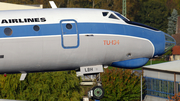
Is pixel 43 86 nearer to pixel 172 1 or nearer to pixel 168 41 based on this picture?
pixel 168 41

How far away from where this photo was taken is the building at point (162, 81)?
166ft

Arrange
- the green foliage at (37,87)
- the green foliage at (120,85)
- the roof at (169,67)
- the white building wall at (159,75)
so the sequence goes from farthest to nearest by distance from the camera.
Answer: the white building wall at (159,75), the roof at (169,67), the green foliage at (120,85), the green foliage at (37,87)

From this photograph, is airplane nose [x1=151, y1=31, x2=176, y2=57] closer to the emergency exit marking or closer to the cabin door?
the emergency exit marking

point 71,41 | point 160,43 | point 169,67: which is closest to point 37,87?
point 169,67

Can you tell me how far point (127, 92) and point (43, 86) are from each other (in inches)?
547

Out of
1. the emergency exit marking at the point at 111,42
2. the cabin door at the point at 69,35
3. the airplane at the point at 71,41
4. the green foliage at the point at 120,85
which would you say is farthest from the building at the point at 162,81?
the cabin door at the point at 69,35

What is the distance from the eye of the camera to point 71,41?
19.0m

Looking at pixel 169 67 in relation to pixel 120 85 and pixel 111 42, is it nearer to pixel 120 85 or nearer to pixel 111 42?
pixel 120 85

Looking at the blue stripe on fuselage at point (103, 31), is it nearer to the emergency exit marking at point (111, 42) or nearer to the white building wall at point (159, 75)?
the emergency exit marking at point (111, 42)

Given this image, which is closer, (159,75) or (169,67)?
(169,67)

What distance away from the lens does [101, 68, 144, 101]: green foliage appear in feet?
164

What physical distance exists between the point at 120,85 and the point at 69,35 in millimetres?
32452

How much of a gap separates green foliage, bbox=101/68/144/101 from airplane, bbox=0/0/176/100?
29370mm

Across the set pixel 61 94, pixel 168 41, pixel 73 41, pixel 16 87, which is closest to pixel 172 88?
pixel 61 94
